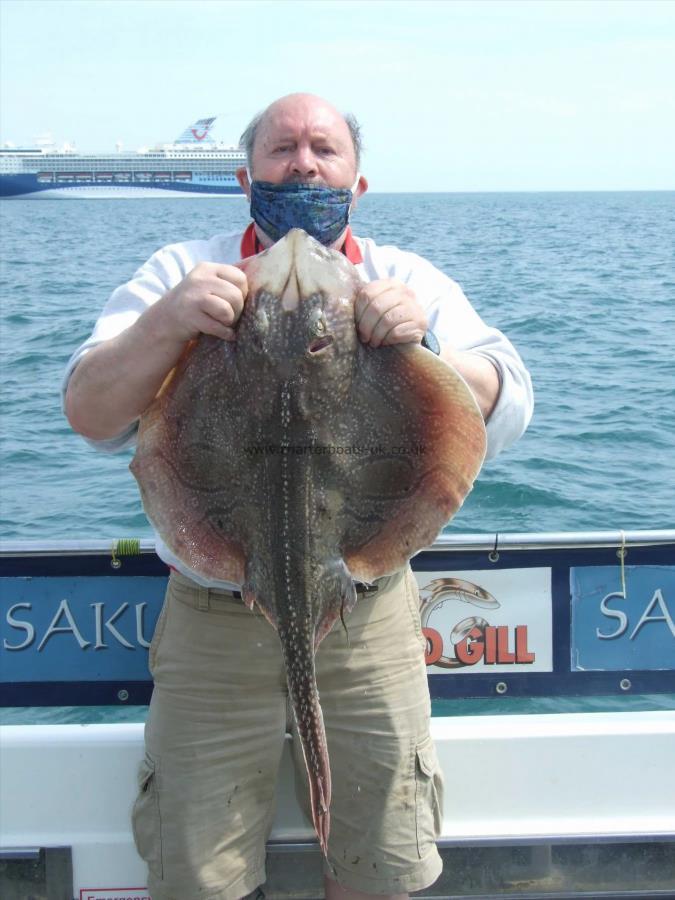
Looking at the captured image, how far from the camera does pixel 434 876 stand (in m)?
2.39

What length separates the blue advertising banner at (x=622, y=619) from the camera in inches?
125

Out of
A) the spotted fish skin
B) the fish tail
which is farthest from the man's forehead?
the fish tail

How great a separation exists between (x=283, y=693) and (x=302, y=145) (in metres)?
1.41

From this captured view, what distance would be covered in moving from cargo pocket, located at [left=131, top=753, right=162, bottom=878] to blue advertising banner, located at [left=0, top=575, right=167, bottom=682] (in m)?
0.78

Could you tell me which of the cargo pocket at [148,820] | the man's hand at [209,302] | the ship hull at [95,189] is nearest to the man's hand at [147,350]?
the man's hand at [209,302]

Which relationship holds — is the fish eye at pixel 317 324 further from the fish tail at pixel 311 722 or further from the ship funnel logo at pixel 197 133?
the ship funnel logo at pixel 197 133

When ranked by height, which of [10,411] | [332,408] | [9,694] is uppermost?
[332,408]

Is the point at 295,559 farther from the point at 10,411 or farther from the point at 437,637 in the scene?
the point at 10,411

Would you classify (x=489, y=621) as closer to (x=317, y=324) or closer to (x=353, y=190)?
(x=353, y=190)

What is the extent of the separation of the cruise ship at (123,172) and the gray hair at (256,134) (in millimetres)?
102179

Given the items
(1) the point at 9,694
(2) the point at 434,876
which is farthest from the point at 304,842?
(1) the point at 9,694

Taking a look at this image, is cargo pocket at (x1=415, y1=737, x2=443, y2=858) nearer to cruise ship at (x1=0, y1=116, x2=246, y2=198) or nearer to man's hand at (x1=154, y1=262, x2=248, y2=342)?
man's hand at (x1=154, y1=262, x2=248, y2=342)

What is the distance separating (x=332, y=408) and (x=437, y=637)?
1.57m

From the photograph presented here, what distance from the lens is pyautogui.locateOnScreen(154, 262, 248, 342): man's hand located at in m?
1.81
